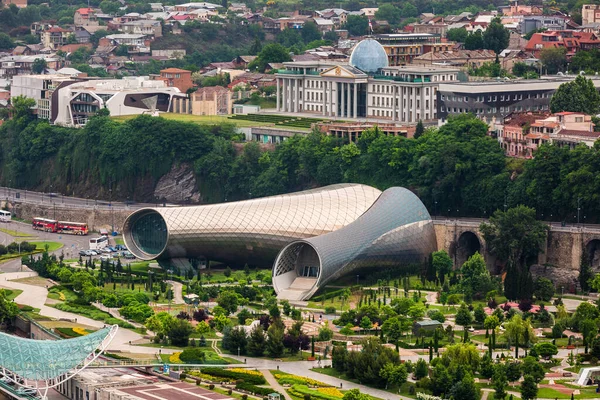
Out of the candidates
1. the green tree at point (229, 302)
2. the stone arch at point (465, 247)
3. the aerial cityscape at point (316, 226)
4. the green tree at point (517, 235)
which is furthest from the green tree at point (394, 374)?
the stone arch at point (465, 247)

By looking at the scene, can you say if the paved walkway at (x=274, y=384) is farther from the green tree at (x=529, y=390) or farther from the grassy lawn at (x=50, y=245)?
the grassy lawn at (x=50, y=245)

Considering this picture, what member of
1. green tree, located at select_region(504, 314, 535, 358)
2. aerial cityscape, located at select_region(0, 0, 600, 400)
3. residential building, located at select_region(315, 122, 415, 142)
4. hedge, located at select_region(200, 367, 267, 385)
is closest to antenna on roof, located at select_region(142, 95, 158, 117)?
aerial cityscape, located at select_region(0, 0, 600, 400)

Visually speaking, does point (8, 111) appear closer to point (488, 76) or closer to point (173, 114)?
point (173, 114)

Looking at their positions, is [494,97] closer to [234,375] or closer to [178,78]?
[178,78]

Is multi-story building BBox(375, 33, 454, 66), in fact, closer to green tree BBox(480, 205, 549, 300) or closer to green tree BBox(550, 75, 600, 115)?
green tree BBox(550, 75, 600, 115)

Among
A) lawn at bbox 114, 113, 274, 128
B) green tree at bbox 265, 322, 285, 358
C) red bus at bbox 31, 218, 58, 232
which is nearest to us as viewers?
green tree at bbox 265, 322, 285, 358

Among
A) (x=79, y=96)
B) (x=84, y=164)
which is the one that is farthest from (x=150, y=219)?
(x=79, y=96)

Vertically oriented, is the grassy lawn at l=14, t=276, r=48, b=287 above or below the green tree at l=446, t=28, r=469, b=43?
below
